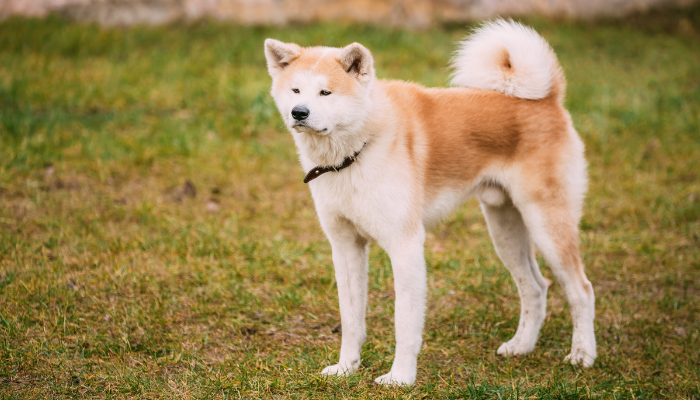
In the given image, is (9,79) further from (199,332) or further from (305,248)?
(199,332)

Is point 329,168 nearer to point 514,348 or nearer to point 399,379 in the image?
point 399,379

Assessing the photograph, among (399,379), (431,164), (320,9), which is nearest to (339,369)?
(399,379)

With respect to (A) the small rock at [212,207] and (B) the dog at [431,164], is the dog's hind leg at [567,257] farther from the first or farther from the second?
(A) the small rock at [212,207]

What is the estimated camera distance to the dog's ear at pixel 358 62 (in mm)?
3059

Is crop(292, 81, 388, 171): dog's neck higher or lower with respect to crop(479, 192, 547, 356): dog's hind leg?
higher

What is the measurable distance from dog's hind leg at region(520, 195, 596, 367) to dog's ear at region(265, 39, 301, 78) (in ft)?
4.97

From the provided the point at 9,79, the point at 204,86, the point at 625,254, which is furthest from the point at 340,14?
the point at 625,254

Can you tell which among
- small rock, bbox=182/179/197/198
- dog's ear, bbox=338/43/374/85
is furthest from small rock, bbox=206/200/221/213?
dog's ear, bbox=338/43/374/85

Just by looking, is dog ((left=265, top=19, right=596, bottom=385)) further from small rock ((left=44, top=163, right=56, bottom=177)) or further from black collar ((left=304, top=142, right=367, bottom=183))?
small rock ((left=44, top=163, right=56, bottom=177))

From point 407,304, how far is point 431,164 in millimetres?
763

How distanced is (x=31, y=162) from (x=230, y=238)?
2283 millimetres

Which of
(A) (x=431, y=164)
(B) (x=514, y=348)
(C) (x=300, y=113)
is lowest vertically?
(B) (x=514, y=348)

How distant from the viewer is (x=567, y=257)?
3504mm

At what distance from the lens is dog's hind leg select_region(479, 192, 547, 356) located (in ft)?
12.1
